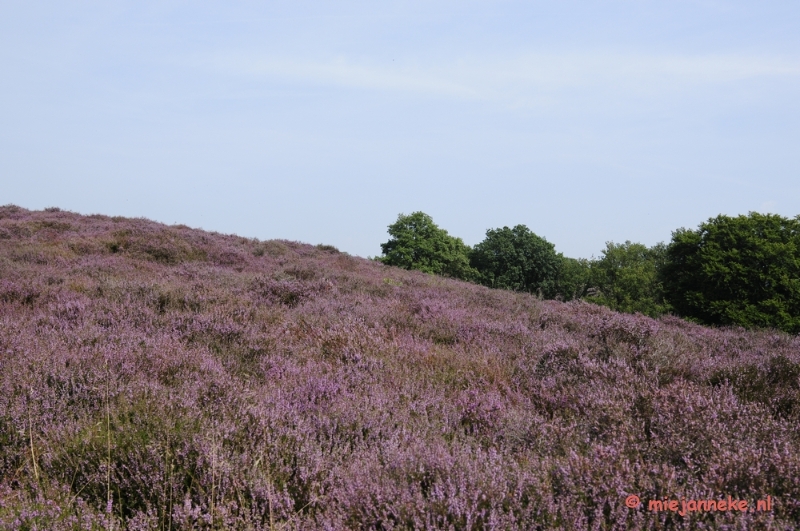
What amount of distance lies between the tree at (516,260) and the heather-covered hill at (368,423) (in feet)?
120

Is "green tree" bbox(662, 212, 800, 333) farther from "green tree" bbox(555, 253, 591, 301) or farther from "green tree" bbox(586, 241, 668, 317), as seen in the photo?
"green tree" bbox(555, 253, 591, 301)

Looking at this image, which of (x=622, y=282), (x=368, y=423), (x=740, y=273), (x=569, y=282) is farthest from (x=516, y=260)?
(x=368, y=423)

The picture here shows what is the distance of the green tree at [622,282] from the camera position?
3059cm

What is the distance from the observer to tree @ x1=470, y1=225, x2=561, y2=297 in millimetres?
42469

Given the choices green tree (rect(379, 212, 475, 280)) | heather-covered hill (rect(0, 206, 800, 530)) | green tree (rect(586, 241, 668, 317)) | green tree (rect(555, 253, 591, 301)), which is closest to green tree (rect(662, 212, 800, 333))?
green tree (rect(586, 241, 668, 317))

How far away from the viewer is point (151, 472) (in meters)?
2.42

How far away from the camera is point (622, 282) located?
34500 mm

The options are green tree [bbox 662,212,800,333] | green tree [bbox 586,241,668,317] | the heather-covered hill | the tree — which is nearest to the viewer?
the heather-covered hill

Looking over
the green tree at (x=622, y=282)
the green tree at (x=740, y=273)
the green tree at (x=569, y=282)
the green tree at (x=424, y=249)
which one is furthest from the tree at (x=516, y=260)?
the green tree at (x=740, y=273)

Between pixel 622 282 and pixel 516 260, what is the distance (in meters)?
10.1

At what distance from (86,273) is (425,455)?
8.92m

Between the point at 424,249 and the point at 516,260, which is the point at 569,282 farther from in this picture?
the point at 424,249

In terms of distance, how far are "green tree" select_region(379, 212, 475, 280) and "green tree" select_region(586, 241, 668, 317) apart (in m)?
9.40

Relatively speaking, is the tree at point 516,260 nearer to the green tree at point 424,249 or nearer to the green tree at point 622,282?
the green tree at point 424,249
